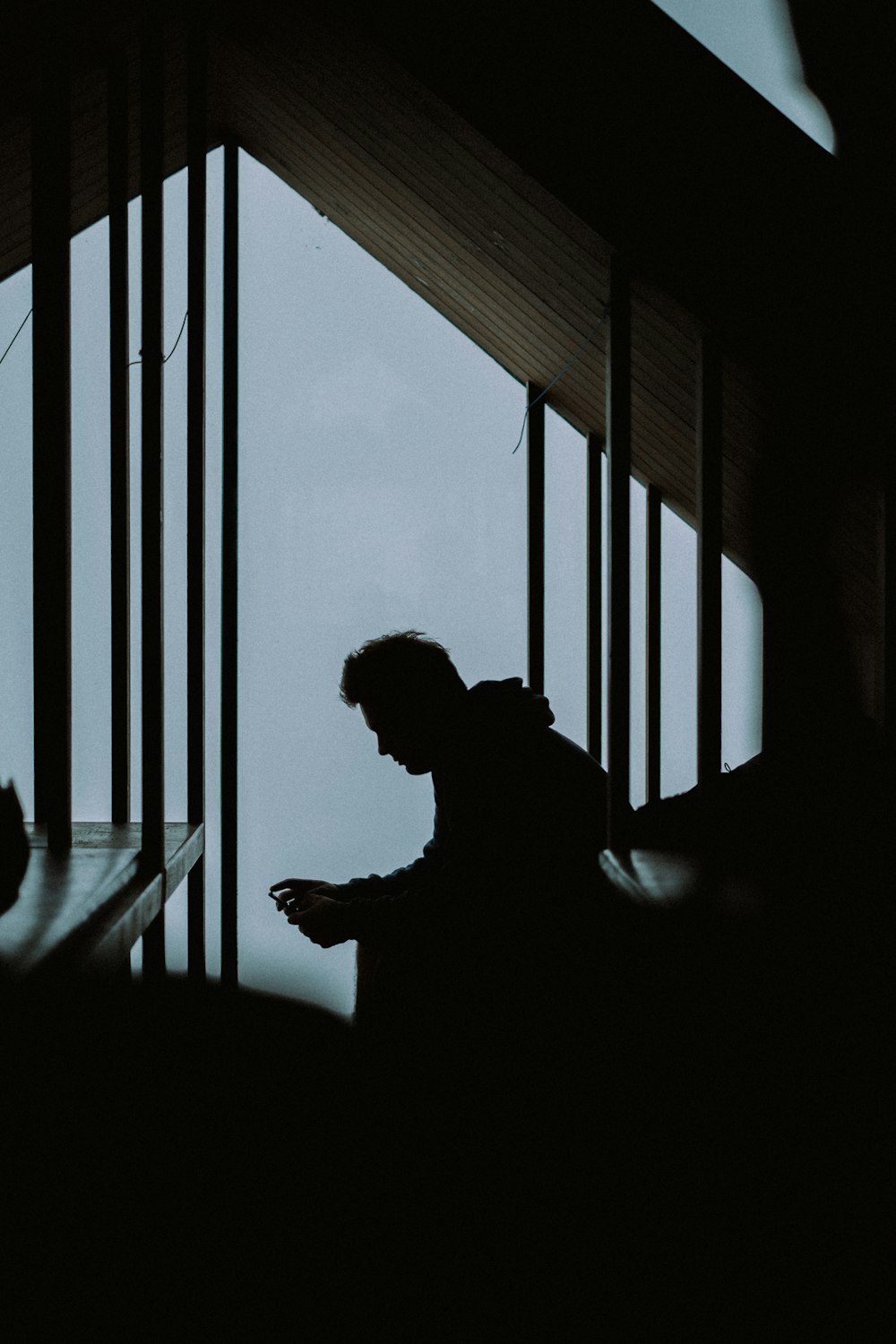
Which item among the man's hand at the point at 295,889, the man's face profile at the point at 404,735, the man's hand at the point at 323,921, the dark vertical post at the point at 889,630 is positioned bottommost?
the man's hand at the point at 323,921

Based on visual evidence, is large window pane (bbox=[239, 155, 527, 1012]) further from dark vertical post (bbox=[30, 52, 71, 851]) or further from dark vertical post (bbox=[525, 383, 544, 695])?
dark vertical post (bbox=[30, 52, 71, 851])

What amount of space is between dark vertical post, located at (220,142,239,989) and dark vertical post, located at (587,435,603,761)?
2.20m

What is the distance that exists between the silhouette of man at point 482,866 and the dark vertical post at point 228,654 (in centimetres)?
269

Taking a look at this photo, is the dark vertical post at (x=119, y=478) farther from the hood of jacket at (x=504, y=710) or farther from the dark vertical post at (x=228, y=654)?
the hood of jacket at (x=504, y=710)

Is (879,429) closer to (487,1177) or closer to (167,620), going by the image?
(487,1177)

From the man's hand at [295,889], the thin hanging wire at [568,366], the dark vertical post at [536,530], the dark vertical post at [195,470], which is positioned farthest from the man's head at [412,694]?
the dark vertical post at [536,530]

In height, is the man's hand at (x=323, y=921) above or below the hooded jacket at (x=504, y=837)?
below

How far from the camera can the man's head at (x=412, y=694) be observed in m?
2.38

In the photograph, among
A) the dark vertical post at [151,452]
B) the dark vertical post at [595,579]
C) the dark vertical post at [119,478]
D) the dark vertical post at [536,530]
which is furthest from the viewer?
the dark vertical post at [595,579]

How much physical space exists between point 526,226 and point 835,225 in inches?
59.8

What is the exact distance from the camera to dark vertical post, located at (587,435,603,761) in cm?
603

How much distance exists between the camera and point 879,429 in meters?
3.57

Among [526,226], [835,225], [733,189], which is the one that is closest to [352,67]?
[526,226]

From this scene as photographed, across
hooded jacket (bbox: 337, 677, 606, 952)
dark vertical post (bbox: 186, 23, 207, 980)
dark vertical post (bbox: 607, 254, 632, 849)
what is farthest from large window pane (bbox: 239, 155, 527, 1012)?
hooded jacket (bbox: 337, 677, 606, 952)
